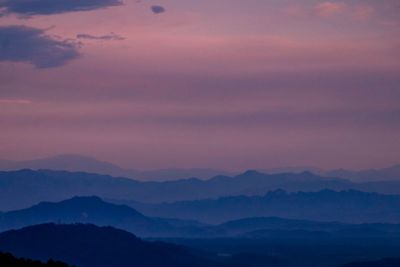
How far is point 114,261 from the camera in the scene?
170m

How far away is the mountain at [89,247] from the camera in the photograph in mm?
168375

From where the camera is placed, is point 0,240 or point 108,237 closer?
point 0,240

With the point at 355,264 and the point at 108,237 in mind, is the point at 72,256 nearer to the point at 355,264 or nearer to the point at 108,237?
the point at 108,237

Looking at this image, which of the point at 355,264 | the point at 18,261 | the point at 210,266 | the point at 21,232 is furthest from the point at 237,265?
the point at 18,261

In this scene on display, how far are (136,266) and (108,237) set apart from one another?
1499cm

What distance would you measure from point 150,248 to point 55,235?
16.8 m

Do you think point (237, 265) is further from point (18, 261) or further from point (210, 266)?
point (18, 261)

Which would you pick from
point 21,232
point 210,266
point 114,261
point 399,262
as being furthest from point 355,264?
point 21,232

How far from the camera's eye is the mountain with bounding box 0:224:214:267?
552 feet

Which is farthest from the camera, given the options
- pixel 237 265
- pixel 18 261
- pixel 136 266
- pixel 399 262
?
pixel 237 265

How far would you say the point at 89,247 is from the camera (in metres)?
175

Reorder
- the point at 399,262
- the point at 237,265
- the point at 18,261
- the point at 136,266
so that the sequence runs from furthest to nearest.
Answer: the point at 237,265, the point at 399,262, the point at 136,266, the point at 18,261

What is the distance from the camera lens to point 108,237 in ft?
596

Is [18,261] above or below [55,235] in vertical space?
below
